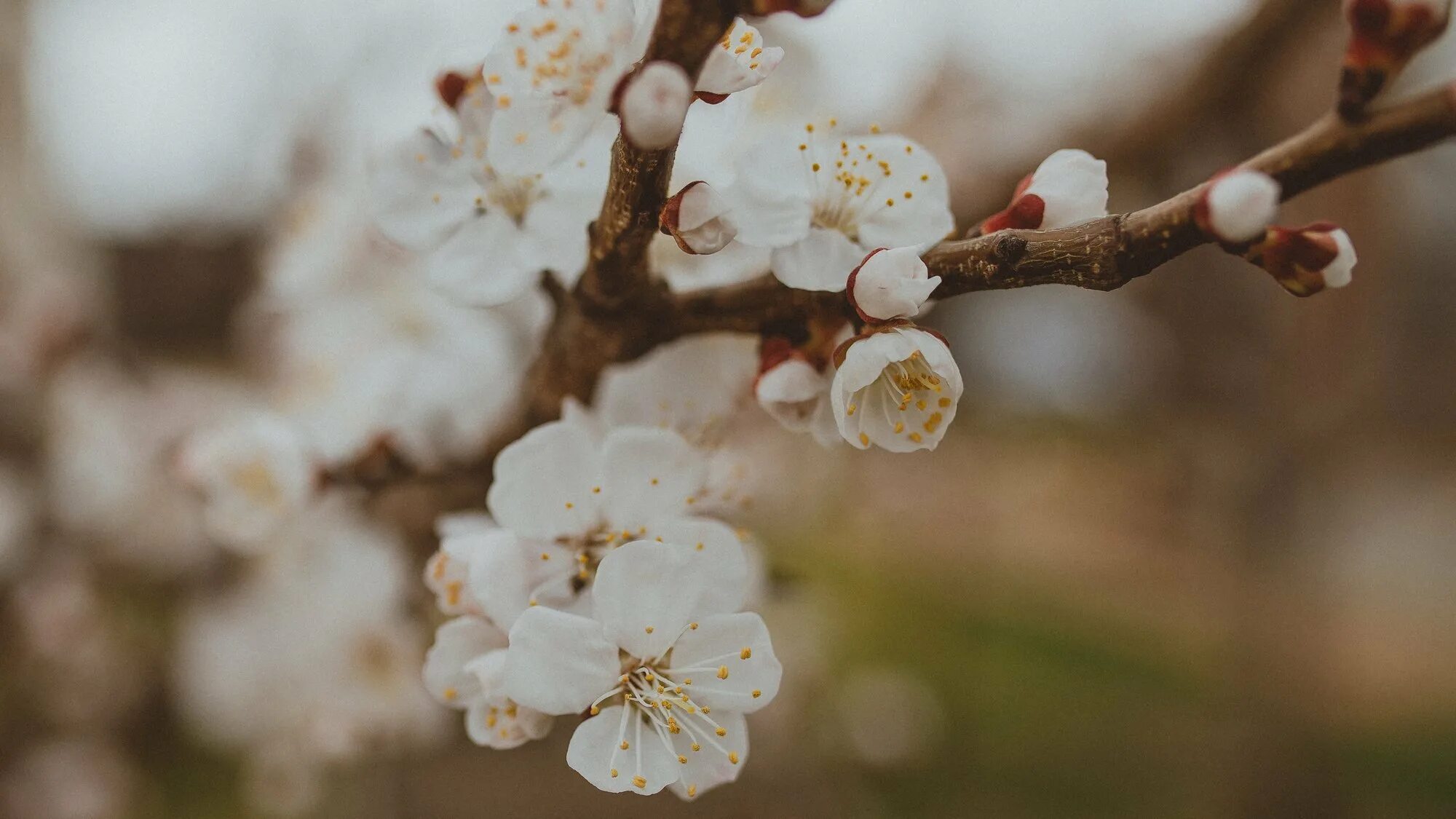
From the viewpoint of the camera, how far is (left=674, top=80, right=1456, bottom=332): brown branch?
320 millimetres

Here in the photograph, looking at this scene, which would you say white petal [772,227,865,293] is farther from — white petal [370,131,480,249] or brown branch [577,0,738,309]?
white petal [370,131,480,249]

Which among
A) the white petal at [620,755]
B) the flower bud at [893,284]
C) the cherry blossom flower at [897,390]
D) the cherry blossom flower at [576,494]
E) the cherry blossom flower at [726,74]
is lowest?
the white petal at [620,755]

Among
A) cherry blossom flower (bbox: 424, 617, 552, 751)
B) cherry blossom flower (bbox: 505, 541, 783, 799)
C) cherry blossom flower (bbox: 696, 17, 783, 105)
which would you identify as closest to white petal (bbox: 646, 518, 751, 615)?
cherry blossom flower (bbox: 505, 541, 783, 799)

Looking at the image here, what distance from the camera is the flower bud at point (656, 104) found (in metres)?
0.33

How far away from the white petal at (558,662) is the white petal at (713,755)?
56 millimetres

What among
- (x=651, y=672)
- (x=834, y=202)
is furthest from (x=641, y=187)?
(x=651, y=672)

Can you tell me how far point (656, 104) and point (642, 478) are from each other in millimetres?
228

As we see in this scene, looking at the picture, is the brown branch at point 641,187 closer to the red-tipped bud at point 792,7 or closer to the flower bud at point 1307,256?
the red-tipped bud at point 792,7

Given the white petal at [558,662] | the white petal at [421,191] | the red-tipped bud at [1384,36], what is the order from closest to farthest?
the red-tipped bud at [1384,36]
the white petal at [558,662]
the white petal at [421,191]

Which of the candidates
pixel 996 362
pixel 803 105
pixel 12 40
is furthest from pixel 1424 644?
pixel 12 40

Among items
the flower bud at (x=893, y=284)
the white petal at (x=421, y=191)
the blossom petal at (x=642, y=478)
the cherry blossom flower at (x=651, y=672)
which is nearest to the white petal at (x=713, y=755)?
the cherry blossom flower at (x=651, y=672)

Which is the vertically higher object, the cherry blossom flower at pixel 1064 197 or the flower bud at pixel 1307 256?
the cherry blossom flower at pixel 1064 197

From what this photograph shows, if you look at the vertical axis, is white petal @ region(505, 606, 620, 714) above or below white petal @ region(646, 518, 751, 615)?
below

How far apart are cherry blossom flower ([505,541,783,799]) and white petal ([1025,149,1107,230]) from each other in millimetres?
243
